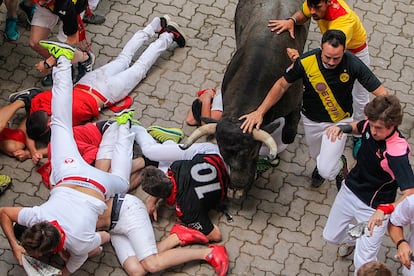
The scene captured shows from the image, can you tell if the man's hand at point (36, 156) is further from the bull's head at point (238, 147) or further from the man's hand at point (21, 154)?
the bull's head at point (238, 147)

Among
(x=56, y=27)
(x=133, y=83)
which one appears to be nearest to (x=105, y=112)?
(x=133, y=83)

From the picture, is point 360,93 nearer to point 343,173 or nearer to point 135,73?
point 343,173

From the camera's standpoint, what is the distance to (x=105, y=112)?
976cm

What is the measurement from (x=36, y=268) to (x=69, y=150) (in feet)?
4.51

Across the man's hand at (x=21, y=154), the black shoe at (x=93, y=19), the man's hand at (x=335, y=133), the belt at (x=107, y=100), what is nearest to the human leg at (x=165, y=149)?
the belt at (x=107, y=100)

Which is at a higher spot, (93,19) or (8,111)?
(93,19)

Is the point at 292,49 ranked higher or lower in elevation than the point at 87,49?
higher

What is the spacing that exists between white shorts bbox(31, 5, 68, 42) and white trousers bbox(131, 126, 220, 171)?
1663 mm

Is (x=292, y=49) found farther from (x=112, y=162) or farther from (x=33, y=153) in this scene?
(x=33, y=153)

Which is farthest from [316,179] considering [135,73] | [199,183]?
[135,73]

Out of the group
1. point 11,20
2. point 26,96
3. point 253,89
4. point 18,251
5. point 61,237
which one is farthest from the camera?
point 11,20

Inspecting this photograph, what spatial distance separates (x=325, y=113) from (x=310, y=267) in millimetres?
1652

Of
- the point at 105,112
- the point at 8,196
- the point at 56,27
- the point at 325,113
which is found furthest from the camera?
the point at 56,27

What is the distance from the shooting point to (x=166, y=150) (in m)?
8.86
